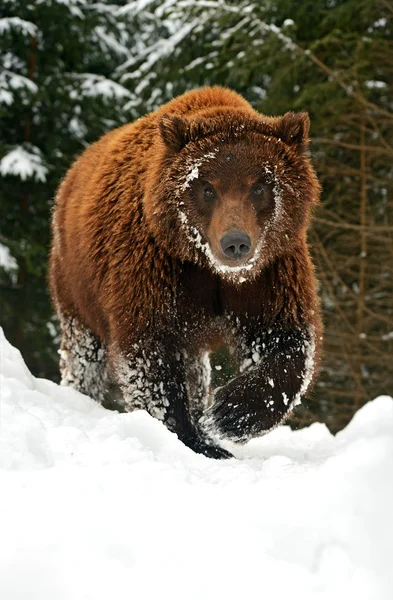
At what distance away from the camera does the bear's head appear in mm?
4937

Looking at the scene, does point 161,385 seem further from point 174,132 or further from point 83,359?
point 83,359

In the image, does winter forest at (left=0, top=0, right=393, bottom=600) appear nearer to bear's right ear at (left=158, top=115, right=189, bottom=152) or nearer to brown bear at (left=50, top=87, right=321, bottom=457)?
brown bear at (left=50, top=87, right=321, bottom=457)

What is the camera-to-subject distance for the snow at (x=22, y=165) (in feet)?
52.5

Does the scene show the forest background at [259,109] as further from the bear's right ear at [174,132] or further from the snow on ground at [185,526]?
the snow on ground at [185,526]

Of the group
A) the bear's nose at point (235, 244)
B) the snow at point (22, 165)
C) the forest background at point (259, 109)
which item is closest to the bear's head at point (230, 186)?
the bear's nose at point (235, 244)

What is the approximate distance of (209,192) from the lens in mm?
4977

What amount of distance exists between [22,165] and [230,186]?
1185cm

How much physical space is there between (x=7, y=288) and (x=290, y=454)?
12.7 m

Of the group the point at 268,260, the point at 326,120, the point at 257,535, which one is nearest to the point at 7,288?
the point at 326,120

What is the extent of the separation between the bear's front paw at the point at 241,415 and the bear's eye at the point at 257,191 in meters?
1.12

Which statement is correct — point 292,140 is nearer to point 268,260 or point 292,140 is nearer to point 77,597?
point 268,260

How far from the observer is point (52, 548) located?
258cm

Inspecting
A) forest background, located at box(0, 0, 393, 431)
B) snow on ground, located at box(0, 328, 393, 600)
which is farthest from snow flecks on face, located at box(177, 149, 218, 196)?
forest background, located at box(0, 0, 393, 431)

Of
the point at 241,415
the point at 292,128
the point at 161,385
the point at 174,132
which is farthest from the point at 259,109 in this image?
the point at 241,415
